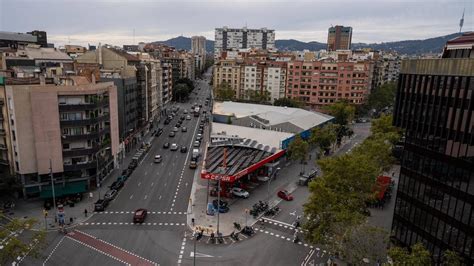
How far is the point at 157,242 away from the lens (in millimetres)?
44969

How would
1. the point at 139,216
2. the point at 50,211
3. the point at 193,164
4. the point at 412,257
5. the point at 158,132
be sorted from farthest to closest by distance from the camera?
the point at 158,132
the point at 193,164
the point at 50,211
the point at 139,216
the point at 412,257

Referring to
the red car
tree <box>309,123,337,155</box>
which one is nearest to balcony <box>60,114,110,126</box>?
the red car

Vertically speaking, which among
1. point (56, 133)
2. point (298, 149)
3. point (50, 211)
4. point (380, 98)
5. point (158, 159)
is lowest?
point (50, 211)

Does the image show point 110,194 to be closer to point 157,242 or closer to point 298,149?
point 157,242

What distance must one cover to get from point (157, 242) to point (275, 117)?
59.6 m

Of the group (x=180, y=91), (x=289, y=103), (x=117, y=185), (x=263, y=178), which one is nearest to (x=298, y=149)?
(x=263, y=178)

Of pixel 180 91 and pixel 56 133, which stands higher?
pixel 56 133

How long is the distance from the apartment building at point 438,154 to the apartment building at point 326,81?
9795 cm

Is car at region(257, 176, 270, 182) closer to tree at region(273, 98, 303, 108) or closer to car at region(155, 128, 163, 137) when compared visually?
car at region(155, 128, 163, 137)

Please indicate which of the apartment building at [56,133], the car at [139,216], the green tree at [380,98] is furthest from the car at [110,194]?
the green tree at [380,98]

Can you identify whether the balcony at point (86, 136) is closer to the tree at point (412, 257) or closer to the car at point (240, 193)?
the car at point (240, 193)

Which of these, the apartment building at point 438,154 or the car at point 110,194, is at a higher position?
the apartment building at point 438,154

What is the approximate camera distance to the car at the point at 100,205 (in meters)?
53.5

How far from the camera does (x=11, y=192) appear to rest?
52.4 metres
